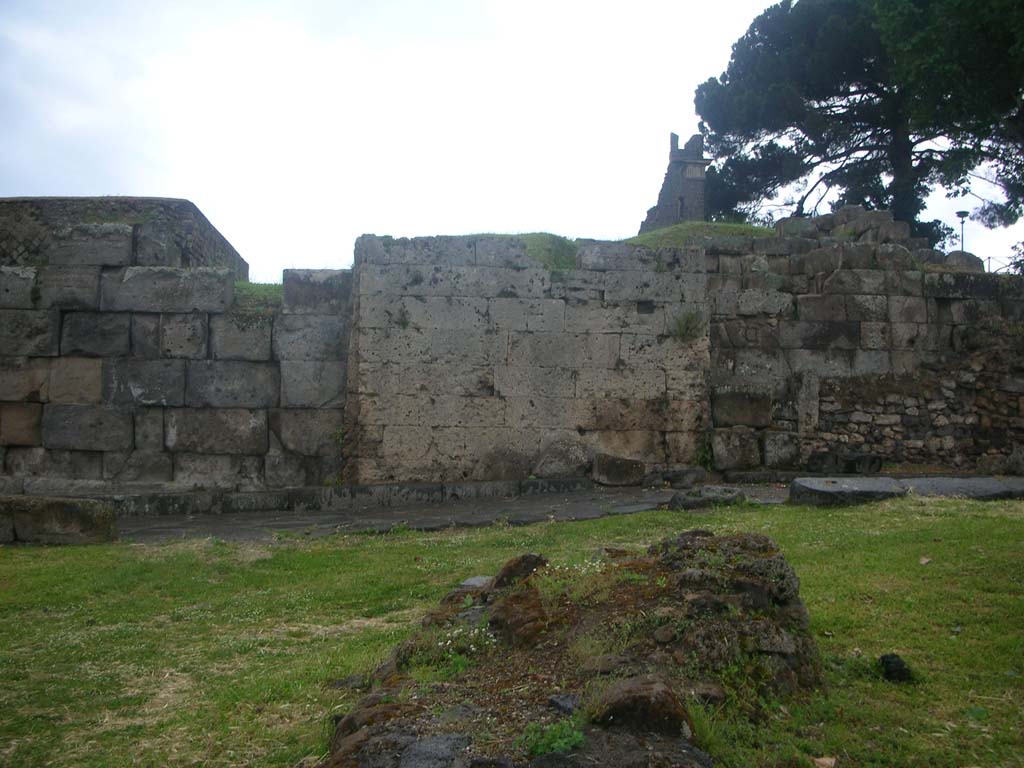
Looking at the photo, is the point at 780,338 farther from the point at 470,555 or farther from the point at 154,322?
the point at 154,322

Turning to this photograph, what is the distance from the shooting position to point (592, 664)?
165 inches

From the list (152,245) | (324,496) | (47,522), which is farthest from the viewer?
(152,245)

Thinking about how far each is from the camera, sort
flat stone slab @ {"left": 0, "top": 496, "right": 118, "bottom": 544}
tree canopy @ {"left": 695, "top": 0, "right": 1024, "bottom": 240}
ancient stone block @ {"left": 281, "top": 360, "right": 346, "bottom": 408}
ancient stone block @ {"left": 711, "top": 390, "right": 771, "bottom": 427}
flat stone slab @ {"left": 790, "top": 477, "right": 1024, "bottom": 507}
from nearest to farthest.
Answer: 1. flat stone slab @ {"left": 0, "top": 496, "right": 118, "bottom": 544}
2. flat stone slab @ {"left": 790, "top": 477, "right": 1024, "bottom": 507}
3. ancient stone block @ {"left": 281, "top": 360, "right": 346, "bottom": 408}
4. ancient stone block @ {"left": 711, "top": 390, "right": 771, "bottom": 427}
5. tree canopy @ {"left": 695, "top": 0, "right": 1024, "bottom": 240}

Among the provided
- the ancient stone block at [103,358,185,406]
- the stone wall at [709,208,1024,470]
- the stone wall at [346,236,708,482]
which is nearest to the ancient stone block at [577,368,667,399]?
the stone wall at [346,236,708,482]

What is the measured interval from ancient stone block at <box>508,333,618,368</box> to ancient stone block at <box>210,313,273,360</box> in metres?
3.72

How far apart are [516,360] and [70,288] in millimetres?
6795

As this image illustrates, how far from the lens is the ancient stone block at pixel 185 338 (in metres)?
13.8

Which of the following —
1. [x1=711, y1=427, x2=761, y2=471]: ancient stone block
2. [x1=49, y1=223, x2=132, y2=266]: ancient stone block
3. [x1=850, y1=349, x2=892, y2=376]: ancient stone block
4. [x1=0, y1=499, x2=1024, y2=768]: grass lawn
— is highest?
[x1=49, y1=223, x2=132, y2=266]: ancient stone block

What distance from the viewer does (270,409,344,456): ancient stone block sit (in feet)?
45.1

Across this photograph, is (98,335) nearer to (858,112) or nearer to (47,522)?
(47,522)

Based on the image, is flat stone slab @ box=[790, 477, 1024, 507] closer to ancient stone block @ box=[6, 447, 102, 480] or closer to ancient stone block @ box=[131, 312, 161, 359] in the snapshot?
ancient stone block @ box=[131, 312, 161, 359]

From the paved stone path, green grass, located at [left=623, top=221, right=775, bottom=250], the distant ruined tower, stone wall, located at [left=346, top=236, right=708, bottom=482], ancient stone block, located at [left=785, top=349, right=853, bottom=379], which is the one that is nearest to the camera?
the paved stone path

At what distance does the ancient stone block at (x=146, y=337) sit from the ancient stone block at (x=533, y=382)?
511 cm

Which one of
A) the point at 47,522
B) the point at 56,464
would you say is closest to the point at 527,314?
the point at 47,522
